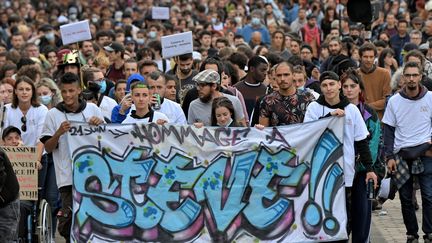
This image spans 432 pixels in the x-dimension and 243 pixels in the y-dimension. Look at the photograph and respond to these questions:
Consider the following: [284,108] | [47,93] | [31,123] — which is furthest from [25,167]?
[47,93]

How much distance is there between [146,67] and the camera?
17500 mm

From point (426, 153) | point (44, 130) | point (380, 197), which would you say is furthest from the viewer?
point (380, 197)

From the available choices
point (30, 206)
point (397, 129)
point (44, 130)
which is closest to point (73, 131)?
point (44, 130)

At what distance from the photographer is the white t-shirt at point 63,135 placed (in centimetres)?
1277

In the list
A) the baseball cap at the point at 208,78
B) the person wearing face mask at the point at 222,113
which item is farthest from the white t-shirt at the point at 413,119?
the person wearing face mask at the point at 222,113

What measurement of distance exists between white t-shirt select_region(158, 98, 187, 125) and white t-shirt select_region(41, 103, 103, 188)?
0.80 meters

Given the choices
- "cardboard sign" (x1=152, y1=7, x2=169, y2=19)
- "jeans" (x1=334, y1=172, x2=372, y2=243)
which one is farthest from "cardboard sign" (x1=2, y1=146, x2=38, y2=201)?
"cardboard sign" (x1=152, y1=7, x2=169, y2=19)

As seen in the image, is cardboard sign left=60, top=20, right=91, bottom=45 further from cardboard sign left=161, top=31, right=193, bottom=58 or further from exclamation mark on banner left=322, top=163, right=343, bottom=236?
exclamation mark on banner left=322, top=163, right=343, bottom=236

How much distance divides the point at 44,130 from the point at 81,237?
1291mm

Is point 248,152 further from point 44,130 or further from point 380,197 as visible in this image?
point 380,197

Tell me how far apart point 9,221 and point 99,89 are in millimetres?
4690

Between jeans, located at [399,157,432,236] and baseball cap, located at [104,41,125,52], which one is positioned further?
baseball cap, located at [104,41,125,52]

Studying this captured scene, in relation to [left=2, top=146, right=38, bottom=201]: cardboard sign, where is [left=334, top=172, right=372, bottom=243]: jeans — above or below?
below

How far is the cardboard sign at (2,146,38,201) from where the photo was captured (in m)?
13.3
